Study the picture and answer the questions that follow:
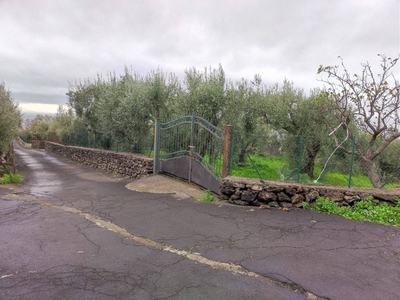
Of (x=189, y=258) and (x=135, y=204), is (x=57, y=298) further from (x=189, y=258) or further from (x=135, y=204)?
(x=135, y=204)

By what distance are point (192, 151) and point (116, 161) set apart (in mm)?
6105

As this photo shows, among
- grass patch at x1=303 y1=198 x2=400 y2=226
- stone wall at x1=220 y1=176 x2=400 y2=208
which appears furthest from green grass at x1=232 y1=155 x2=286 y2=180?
grass patch at x1=303 y1=198 x2=400 y2=226

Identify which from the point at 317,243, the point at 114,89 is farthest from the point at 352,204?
the point at 114,89

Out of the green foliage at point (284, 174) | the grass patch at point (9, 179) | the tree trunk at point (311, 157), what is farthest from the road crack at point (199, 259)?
the tree trunk at point (311, 157)

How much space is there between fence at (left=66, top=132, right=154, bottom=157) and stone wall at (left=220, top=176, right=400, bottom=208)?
6.16 m

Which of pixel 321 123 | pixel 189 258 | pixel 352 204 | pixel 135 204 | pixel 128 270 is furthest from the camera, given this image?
pixel 321 123

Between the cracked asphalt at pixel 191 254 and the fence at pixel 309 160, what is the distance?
12.8 feet

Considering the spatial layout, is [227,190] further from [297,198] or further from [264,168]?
[264,168]

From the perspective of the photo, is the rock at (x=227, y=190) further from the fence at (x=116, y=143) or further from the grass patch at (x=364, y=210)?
the fence at (x=116, y=143)

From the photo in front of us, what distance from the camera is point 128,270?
3619 mm

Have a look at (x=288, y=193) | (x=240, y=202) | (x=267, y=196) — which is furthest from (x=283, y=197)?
(x=240, y=202)

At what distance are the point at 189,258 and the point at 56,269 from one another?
1859 millimetres

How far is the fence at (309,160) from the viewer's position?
33.2ft

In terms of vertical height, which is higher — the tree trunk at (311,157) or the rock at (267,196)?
the tree trunk at (311,157)
